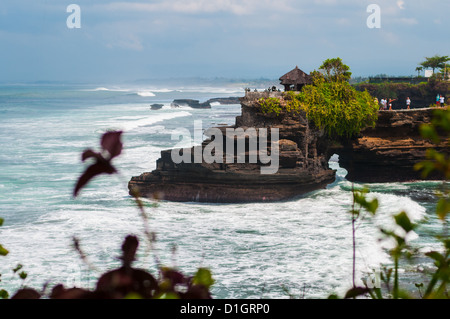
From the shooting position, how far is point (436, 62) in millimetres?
54938

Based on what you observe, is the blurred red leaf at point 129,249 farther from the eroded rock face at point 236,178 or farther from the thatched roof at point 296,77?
the thatched roof at point 296,77

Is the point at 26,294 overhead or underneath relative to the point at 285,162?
overhead

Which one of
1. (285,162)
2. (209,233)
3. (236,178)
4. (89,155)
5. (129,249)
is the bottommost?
(209,233)

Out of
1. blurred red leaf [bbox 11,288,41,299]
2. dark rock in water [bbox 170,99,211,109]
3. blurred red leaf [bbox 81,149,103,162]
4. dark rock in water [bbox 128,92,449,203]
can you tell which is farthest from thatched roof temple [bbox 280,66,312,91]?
dark rock in water [bbox 170,99,211,109]

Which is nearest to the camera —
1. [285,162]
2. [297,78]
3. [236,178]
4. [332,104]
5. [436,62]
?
[236,178]

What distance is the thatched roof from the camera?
23.1 metres

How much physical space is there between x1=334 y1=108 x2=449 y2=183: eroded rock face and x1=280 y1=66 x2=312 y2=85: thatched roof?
3352 millimetres

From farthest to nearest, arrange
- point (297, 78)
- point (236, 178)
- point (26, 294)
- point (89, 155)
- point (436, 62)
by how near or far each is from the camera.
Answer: point (436, 62), point (297, 78), point (236, 178), point (26, 294), point (89, 155)

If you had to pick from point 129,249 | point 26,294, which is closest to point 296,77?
point 26,294

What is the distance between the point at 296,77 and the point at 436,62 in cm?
3746

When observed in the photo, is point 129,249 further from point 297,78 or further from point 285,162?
point 297,78

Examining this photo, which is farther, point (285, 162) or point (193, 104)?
point (193, 104)
